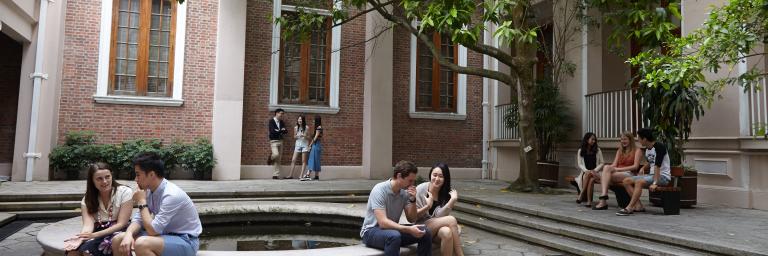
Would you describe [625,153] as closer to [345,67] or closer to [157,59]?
[345,67]

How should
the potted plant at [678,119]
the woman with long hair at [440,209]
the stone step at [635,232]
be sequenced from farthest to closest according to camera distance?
the potted plant at [678,119] < the stone step at [635,232] < the woman with long hair at [440,209]

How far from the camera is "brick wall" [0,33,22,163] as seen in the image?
39.0 ft

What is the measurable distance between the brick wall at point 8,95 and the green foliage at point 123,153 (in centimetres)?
138

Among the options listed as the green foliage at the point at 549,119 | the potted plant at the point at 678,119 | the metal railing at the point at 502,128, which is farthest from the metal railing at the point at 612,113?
the metal railing at the point at 502,128

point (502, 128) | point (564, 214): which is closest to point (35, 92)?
point (564, 214)

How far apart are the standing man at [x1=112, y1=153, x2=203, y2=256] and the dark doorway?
973 cm

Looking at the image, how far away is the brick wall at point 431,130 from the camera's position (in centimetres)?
1458

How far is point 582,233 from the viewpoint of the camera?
265 inches

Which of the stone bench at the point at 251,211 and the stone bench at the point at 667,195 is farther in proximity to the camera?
the stone bench at the point at 667,195

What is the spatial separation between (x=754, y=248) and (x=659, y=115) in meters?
4.08

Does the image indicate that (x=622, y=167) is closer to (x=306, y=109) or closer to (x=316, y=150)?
(x=316, y=150)

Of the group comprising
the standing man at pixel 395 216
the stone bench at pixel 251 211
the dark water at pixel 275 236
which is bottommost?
the dark water at pixel 275 236

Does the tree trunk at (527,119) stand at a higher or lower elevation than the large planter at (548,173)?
higher

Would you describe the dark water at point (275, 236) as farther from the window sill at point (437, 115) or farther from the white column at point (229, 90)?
the window sill at point (437, 115)
